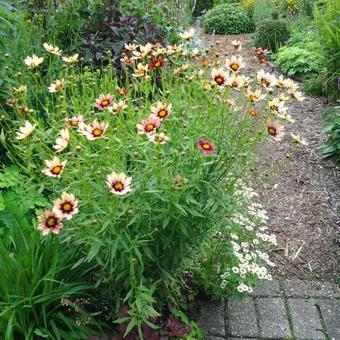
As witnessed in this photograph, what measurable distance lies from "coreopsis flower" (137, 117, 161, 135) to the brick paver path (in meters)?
1.20

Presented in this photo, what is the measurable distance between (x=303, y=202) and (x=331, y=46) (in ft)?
6.84

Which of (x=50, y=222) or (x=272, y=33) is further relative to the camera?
(x=272, y=33)

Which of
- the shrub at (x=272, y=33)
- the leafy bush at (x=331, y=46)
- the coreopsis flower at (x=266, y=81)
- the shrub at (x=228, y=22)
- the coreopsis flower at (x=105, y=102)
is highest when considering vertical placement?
the coreopsis flower at (x=266, y=81)

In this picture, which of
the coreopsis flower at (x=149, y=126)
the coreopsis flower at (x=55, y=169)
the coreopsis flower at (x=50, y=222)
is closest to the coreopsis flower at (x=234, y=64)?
the coreopsis flower at (x=149, y=126)

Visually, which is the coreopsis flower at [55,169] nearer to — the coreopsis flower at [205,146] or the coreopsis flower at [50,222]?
the coreopsis flower at [50,222]

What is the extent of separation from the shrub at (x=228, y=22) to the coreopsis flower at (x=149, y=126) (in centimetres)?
702

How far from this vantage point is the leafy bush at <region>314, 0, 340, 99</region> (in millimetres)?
4879

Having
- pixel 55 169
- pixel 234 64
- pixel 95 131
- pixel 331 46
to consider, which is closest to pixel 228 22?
pixel 331 46

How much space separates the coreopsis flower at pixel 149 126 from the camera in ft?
6.16

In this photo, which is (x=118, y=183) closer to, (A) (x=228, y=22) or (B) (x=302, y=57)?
(B) (x=302, y=57)

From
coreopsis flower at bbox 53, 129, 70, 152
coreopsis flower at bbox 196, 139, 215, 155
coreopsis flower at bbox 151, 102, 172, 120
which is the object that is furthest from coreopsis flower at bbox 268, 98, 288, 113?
coreopsis flower at bbox 53, 129, 70, 152

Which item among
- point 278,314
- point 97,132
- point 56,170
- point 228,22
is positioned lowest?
point 228,22

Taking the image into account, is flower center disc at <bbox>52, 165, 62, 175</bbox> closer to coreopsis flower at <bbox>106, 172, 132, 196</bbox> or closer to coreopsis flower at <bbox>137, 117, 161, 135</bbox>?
coreopsis flower at <bbox>106, 172, 132, 196</bbox>

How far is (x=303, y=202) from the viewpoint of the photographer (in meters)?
3.61
